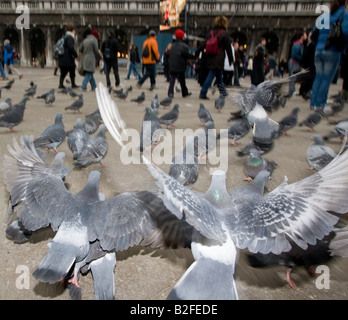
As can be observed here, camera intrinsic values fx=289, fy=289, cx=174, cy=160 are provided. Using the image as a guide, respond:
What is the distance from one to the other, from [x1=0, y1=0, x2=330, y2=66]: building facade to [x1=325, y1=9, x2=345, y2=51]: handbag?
27014mm

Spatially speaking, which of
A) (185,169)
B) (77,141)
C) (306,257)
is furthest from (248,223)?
(77,141)

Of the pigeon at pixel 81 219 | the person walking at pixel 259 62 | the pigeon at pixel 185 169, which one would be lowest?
the pigeon at pixel 185 169

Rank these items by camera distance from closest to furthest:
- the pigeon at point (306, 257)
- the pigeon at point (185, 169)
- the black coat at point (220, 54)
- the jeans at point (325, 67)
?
the pigeon at point (306, 257) → the pigeon at point (185, 169) → the jeans at point (325, 67) → the black coat at point (220, 54)

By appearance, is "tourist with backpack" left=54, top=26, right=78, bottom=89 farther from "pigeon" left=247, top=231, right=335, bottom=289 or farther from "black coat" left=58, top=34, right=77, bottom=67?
"pigeon" left=247, top=231, right=335, bottom=289

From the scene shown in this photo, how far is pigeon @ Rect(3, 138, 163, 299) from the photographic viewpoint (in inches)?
67.5

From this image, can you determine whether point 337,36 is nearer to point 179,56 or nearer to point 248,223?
point 179,56

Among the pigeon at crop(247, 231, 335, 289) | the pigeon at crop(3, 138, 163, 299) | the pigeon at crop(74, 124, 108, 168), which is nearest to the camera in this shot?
the pigeon at crop(3, 138, 163, 299)

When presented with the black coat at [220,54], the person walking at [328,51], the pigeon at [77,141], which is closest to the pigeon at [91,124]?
the pigeon at [77,141]

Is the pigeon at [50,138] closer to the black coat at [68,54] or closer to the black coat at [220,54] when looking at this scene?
the black coat at [220,54]

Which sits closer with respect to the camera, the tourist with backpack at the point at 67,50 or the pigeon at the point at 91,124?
the pigeon at the point at 91,124

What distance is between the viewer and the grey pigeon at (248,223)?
4.82ft

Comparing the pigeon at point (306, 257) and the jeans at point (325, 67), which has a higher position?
the jeans at point (325, 67)

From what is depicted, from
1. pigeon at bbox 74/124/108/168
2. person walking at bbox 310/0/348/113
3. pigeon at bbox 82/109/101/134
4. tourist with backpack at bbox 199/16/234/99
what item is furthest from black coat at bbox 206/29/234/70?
pigeon at bbox 74/124/108/168
